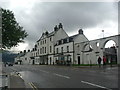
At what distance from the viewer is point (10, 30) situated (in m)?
22.0

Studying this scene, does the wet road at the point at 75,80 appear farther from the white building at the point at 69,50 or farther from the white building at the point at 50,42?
the white building at the point at 50,42

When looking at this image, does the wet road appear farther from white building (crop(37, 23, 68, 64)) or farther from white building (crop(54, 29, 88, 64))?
white building (crop(37, 23, 68, 64))

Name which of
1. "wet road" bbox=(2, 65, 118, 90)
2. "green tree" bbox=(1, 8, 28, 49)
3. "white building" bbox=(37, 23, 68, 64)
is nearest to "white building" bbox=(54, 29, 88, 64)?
"white building" bbox=(37, 23, 68, 64)

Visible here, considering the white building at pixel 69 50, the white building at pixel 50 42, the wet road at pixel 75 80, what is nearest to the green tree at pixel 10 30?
the wet road at pixel 75 80

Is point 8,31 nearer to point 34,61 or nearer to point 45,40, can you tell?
point 45,40

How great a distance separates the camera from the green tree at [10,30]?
21.4 meters

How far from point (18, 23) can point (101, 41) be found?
1976 centimetres

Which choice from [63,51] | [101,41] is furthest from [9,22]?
[63,51]

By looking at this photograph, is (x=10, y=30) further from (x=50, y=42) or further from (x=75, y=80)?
(x=50, y=42)

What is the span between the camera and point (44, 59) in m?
77.4

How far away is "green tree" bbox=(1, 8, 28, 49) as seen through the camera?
21.4m

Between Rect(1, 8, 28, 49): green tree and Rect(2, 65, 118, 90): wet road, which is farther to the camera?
Rect(1, 8, 28, 49): green tree

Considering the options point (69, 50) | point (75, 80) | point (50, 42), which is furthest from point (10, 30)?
point (50, 42)

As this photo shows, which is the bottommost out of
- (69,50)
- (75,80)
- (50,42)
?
(75,80)
